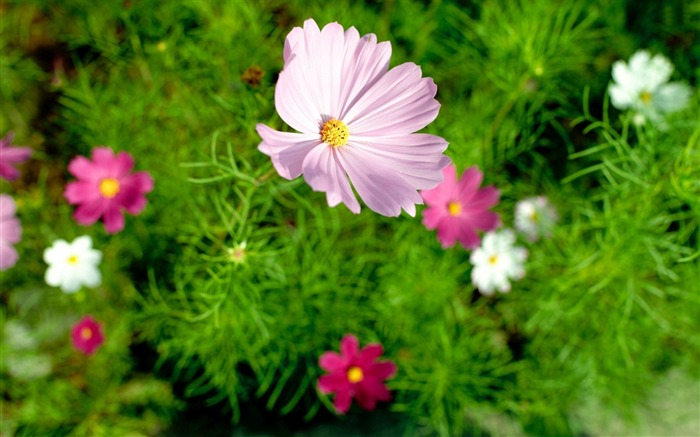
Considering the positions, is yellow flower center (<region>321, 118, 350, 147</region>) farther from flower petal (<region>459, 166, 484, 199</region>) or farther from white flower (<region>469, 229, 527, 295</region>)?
white flower (<region>469, 229, 527, 295</region>)

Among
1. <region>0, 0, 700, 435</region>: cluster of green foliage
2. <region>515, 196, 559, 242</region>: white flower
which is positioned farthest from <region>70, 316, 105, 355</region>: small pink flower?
<region>515, 196, 559, 242</region>: white flower

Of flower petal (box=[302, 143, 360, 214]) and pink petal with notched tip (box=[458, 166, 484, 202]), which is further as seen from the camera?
pink petal with notched tip (box=[458, 166, 484, 202])

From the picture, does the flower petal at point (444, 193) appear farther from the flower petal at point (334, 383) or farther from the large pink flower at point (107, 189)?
the large pink flower at point (107, 189)

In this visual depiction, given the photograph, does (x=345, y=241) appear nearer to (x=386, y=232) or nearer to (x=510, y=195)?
(x=386, y=232)

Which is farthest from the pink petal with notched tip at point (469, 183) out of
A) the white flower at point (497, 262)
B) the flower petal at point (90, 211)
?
the flower petal at point (90, 211)

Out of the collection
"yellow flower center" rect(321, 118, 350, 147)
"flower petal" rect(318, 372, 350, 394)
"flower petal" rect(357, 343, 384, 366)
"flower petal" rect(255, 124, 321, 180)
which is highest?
"yellow flower center" rect(321, 118, 350, 147)

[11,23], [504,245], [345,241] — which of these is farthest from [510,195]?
[11,23]
